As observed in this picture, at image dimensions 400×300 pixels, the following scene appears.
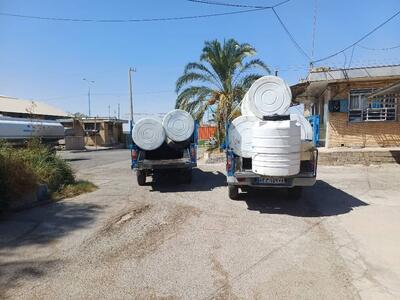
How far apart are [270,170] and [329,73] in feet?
33.0

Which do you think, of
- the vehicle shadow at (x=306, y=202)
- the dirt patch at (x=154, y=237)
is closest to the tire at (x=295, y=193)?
the vehicle shadow at (x=306, y=202)

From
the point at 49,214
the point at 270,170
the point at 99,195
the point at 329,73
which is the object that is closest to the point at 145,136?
the point at 99,195

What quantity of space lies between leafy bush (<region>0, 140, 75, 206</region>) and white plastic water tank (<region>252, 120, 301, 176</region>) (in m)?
5.15

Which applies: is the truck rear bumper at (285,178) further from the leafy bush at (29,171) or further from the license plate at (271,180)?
the leafy bush at (29,171)

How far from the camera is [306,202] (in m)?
8.45

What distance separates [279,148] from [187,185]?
4711mm

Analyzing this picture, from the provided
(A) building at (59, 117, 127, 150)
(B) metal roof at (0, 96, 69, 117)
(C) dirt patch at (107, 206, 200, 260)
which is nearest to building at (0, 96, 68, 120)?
(B) metal roof at (0, 96, 69, 117)

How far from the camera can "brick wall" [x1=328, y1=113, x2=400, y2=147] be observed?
15.7 m

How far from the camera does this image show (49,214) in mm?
7477

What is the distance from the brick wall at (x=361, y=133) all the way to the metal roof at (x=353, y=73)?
1660 millimetres

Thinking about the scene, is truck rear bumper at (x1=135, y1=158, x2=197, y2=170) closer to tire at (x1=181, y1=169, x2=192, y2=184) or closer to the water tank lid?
tire at (x1=181, y1=169, x2=192, y2=184)

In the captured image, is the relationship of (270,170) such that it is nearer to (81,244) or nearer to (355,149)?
(81,244)

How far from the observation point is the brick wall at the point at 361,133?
15.7 metres

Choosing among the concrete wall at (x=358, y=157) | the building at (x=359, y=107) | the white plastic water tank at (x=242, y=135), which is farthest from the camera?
the building at (x=359, y=107)
